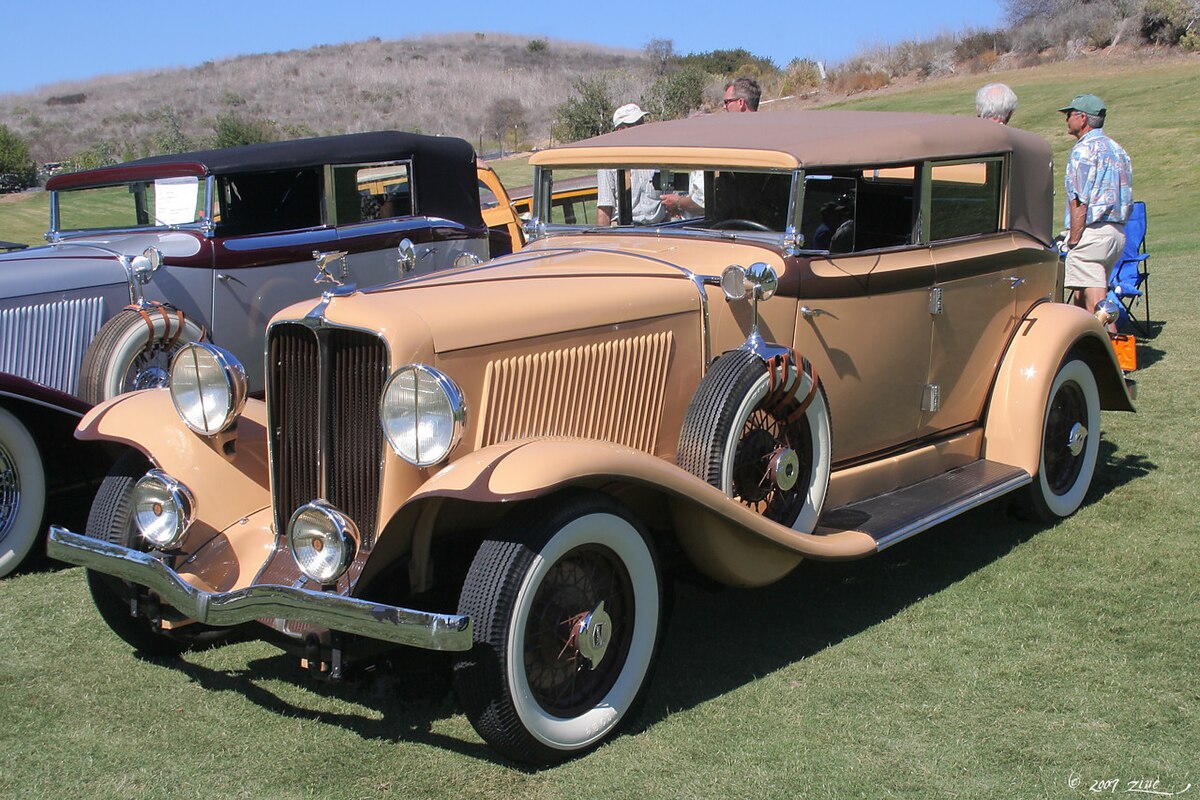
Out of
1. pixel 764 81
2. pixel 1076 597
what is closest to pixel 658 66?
pixel 764 81

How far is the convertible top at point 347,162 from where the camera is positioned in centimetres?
634

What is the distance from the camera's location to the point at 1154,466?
568cm

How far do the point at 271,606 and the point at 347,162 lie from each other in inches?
172

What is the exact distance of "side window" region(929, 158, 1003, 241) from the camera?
14.6 ft

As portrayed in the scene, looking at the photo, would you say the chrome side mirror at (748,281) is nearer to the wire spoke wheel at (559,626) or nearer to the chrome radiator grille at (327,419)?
the wire spoke wheel at (559,626)

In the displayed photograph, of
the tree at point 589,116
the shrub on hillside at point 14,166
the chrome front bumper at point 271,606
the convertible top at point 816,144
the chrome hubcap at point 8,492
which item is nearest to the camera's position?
the chrome front bumper at point 271,606

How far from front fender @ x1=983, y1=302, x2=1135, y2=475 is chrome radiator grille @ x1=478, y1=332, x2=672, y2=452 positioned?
1.88 metres

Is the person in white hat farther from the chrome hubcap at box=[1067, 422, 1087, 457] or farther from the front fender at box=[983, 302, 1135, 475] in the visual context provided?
the chrome hubcap at box=[1067, 422, 1087, 457]

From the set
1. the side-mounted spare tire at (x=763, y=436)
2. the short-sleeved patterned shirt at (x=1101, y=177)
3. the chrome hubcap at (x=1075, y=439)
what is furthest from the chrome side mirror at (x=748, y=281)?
the short-sleeved patterned shirt at (x=1101, y=177)

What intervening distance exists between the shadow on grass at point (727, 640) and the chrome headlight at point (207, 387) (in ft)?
2.86

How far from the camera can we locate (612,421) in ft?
11.8

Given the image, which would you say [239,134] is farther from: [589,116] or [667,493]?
[667,493]

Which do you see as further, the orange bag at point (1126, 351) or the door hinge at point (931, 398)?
the orange bag at point (1126, 351)

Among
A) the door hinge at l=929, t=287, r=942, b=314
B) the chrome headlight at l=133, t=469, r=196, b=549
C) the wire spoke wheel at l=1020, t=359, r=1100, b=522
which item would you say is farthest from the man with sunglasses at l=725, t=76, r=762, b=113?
the chrome headlight at l=133, t=469, r=196, b=549
